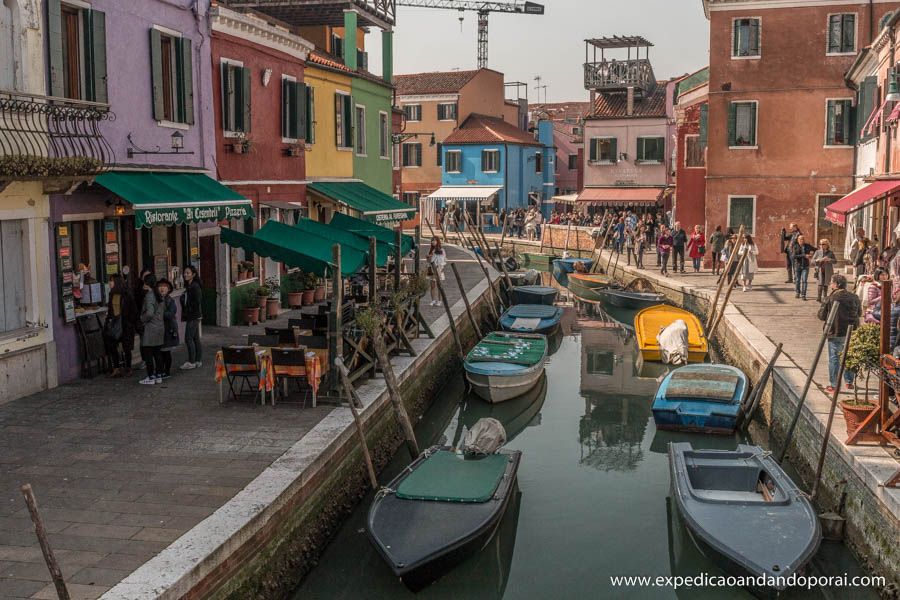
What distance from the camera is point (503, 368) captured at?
17.0 meters

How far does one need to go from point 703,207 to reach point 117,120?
2407cm

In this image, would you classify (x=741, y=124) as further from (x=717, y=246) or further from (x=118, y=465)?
(x=118, y=465)

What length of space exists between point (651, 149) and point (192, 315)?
37.1m

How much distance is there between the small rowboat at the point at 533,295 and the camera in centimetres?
2797

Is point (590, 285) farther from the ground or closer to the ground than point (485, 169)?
closer to the ground

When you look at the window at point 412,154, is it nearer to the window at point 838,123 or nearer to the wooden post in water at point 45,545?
the window at point 838,123

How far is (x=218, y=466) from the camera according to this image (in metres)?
9.70

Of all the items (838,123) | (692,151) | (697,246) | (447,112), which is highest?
(447,112)

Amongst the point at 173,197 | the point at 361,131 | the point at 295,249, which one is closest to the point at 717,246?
the point at 361,131

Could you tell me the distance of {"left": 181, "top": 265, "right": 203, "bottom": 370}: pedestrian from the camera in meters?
14.1

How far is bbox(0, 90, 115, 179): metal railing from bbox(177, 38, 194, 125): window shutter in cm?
276

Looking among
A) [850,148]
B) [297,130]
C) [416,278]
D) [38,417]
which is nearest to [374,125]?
[297,130]

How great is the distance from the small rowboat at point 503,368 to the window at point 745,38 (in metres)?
15.3

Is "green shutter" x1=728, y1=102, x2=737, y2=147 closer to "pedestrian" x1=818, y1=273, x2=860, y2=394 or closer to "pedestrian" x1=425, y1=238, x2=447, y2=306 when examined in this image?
"pedestrian" x1=425, y1=238, x2=447, y2=306
